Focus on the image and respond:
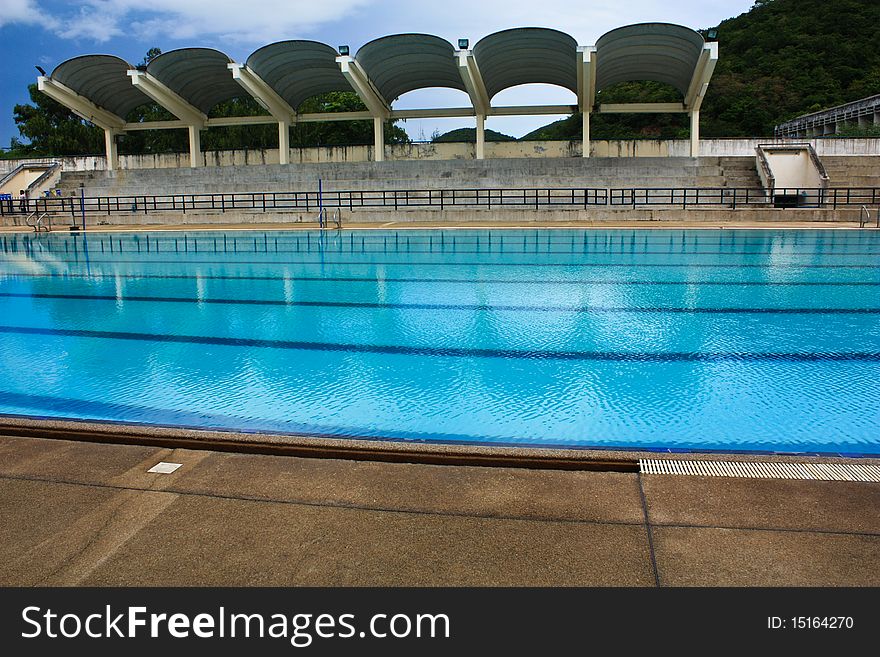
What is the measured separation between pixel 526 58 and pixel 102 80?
21.2 metres

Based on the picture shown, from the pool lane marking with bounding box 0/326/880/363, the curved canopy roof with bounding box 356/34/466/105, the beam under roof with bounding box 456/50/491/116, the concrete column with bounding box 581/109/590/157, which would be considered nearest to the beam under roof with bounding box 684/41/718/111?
the concrete column with bounding box 581/109/590/157

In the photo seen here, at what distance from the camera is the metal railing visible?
2430 centimetres

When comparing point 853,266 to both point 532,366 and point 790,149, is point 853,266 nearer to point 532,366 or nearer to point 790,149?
point 532,366

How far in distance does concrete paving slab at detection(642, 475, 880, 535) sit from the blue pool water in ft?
3.37

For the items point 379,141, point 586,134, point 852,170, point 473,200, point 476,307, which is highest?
point 379,141

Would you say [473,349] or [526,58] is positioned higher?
[526,58]

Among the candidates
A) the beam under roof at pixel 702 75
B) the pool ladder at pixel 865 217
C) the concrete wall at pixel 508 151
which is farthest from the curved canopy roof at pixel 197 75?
the pool ladder at pixel 865 217

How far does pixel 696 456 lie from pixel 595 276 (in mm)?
7671

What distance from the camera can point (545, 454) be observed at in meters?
3.14

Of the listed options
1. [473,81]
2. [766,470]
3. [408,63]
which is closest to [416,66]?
[408,63]

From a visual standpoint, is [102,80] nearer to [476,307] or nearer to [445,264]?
[445,264]

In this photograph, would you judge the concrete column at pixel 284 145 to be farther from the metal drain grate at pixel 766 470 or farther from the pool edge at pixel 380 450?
the metal drain grate at pixel 766 470

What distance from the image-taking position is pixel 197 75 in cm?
3391

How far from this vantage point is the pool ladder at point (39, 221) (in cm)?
2375
